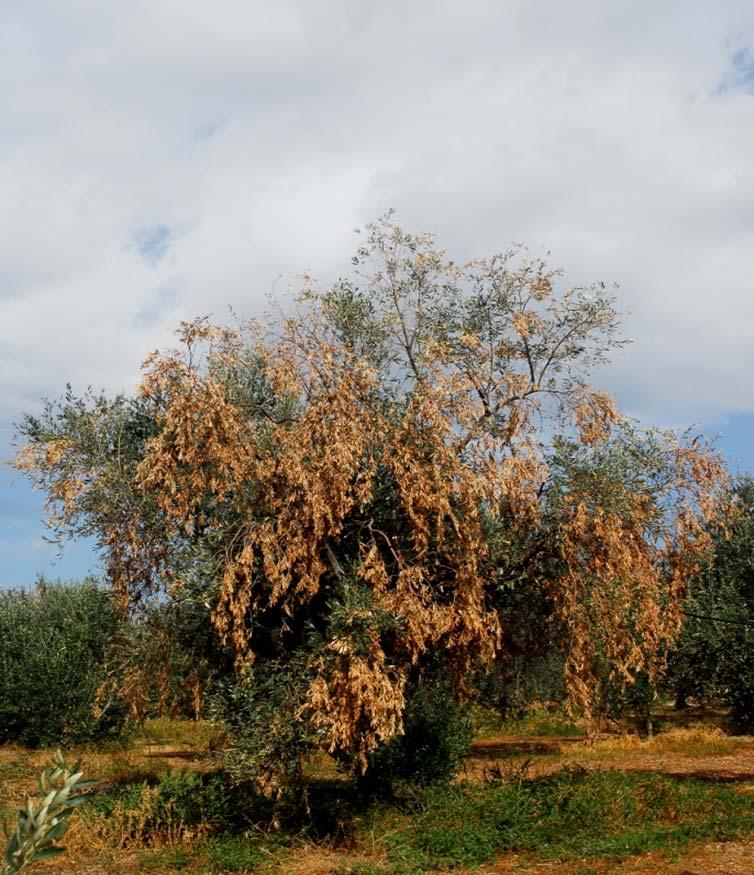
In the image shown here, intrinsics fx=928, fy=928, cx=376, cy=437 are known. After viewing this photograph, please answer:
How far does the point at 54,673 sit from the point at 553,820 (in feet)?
65.7

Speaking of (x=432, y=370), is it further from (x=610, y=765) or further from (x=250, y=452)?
(x=610, y=765)

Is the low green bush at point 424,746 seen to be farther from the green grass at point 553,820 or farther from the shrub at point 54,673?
the shrub at point 54,673

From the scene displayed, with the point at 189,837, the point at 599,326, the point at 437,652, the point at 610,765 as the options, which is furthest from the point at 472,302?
the point at 610,765

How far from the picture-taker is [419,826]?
16.4 m

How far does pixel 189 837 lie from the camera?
635 inches

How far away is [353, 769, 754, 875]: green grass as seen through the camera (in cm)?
1484

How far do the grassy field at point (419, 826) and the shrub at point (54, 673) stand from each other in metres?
8.22

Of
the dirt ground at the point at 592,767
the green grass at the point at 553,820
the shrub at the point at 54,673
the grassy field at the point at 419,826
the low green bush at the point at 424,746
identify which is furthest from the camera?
the shrub at the point at 54,673

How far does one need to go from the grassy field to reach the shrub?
324 inches

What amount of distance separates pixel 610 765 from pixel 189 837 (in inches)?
556

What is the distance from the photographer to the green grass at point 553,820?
14.8 meters

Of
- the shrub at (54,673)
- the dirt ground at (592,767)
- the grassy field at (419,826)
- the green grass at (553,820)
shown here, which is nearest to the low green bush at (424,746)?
the grassy field at (419,826)

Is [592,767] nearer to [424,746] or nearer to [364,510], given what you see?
[424,746]

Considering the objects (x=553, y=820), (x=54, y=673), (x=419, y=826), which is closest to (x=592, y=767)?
(x=553, y=820)
